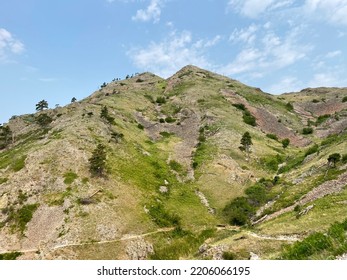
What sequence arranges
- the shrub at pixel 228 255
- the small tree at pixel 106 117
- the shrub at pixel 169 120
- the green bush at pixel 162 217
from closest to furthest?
1. the shrub at pixel 228 255
2. the green bush at pixel 162 217
3. the small tree at pixel 106 117
4. the shrub at pixel 169 120

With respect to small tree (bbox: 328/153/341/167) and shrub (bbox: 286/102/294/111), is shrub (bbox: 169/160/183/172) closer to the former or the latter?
small tree (bbox: 328/153/341/167)

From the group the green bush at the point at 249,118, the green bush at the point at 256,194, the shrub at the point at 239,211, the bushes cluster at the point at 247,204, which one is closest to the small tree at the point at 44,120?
the green bush at the point at 249,118

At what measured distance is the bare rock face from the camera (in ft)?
153

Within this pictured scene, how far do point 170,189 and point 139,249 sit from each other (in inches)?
771

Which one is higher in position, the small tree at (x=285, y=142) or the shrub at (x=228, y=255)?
the small tree at (x=285, y=142)

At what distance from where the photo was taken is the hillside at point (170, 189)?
39.3 m

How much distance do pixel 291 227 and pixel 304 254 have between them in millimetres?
19363

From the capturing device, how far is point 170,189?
65.9 metres

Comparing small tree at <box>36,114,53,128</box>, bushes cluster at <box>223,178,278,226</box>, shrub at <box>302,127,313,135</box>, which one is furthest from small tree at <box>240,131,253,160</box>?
small tree at <box>36,114,53,128</box>

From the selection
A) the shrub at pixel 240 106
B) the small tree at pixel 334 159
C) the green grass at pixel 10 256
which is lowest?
the green grass at pixel 10 256

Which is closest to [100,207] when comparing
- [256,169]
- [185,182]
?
[185,182]

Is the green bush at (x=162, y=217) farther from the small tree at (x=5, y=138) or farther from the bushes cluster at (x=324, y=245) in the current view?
the small tree at (x=5, y=138)

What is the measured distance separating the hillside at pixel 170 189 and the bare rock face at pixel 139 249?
0.14 metres

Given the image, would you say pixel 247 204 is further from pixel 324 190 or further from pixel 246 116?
pixel 246 116
